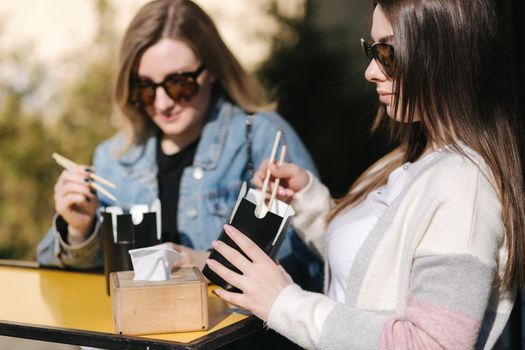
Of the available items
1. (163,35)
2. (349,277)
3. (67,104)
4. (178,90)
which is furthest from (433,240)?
(67,104)

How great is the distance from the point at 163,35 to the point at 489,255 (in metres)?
1.44

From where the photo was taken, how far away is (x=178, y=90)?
95.3 inches

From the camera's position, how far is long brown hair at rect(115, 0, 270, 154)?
2.50 m

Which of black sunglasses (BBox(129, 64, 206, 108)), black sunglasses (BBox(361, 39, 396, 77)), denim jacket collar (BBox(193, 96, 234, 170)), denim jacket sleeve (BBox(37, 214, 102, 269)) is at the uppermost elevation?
black sunglasses (BBox(361, 39, 396, 77))

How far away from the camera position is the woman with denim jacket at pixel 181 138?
240 cm

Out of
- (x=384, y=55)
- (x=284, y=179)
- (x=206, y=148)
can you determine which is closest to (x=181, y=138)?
(x=206, y=148)

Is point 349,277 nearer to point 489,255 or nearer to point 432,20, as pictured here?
point 489,255

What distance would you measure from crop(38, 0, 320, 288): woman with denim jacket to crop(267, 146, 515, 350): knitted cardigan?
778 millimetres

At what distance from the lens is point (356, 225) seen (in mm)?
1762

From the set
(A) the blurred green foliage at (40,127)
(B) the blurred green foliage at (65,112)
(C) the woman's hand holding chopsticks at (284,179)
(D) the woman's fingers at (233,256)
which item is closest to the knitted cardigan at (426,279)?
(D) the woman's fingers at (233,256)

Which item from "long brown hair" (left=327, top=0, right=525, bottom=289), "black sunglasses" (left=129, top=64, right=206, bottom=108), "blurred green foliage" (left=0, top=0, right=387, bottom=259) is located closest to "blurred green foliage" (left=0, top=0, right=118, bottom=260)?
"blurred green foliage" (left=0, top=0, right=387, bottom=259)

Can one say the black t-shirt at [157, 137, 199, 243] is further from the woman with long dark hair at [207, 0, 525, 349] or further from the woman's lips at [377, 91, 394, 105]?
the woman's lips at [377, 91, 394, 105]

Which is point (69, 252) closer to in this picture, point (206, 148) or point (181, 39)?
point (206, 148)

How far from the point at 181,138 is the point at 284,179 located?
66 cm
